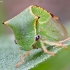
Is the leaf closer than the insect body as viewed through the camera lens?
Yes

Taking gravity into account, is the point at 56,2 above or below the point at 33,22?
above

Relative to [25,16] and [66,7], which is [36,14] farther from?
[66,7]

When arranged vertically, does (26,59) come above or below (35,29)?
below

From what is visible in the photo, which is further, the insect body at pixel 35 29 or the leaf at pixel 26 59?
the insect body at pixel 35 29

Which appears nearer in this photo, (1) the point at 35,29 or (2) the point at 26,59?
(1) the point at 35,29

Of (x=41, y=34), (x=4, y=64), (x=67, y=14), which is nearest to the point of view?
(x=4, y=64)

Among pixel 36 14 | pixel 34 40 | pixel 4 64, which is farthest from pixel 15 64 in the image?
pixel 36 14

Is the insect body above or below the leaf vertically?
above

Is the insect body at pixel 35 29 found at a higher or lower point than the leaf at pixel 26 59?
higher
